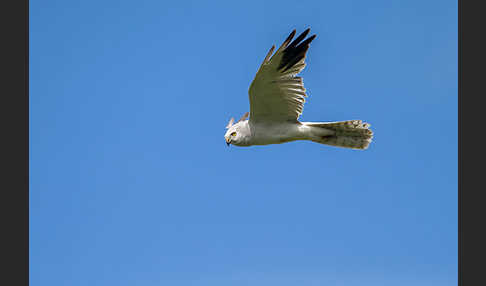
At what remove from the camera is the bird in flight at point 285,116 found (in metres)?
9.34

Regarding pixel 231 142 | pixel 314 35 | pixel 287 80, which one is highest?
pixel 314 35

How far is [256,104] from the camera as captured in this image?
392 inches

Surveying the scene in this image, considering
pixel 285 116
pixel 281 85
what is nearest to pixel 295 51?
pixel 281 85

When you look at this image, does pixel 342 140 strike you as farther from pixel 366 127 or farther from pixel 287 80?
pixel 287 80

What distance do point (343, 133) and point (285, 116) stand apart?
1.22 meters

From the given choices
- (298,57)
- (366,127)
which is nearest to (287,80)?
(298,57)

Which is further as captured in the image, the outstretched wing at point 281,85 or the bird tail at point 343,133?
the bird tail at point 343,133

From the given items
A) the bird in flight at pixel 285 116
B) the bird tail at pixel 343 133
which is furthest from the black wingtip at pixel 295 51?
the bird tail at pixel 343 133

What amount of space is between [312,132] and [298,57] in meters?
1.63

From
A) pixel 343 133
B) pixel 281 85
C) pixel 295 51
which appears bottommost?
pixel 343 133

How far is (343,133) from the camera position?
34.2ft

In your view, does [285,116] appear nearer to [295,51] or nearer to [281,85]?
[281,85]

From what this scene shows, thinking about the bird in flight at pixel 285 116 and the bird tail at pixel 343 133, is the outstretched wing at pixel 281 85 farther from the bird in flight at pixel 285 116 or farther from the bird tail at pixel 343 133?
the bird tail at pixel 343 133

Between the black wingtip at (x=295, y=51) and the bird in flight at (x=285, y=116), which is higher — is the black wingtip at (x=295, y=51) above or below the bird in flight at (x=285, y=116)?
above
